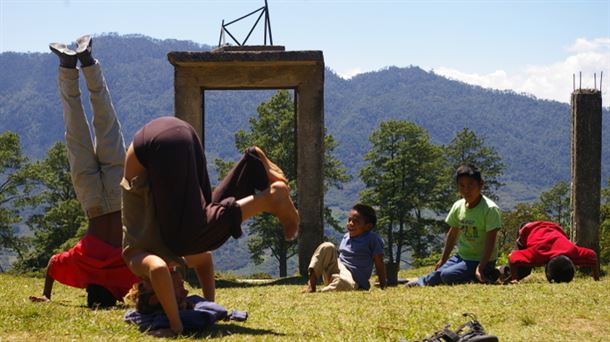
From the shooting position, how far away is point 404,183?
61188 mm

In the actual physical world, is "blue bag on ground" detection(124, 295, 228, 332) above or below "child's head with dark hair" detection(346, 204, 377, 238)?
below

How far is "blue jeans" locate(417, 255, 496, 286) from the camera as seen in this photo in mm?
11148

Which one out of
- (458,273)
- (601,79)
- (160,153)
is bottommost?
(458,273)

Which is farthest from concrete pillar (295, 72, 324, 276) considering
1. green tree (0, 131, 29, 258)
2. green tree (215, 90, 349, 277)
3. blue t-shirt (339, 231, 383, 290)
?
green tree (0, 131, 29, 258)

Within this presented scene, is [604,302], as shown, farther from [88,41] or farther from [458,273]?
[88,41]

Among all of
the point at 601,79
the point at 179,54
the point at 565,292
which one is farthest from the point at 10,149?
the point at 565,292

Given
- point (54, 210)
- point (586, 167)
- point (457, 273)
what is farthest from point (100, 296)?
point (54, 210)

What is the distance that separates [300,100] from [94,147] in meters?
7.33

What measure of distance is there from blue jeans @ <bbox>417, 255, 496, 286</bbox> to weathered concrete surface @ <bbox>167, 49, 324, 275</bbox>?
16.5 ft

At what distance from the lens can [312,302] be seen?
354 inches

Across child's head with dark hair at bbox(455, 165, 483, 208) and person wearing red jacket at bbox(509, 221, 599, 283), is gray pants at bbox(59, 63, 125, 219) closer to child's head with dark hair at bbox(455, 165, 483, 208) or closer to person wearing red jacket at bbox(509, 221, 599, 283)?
child's head with dark hair at bbox(455, 165, 483, 208)

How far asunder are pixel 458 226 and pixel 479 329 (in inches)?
235

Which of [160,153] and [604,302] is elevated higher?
[160,153]

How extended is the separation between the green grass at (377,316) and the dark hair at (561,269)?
48.6 inches
